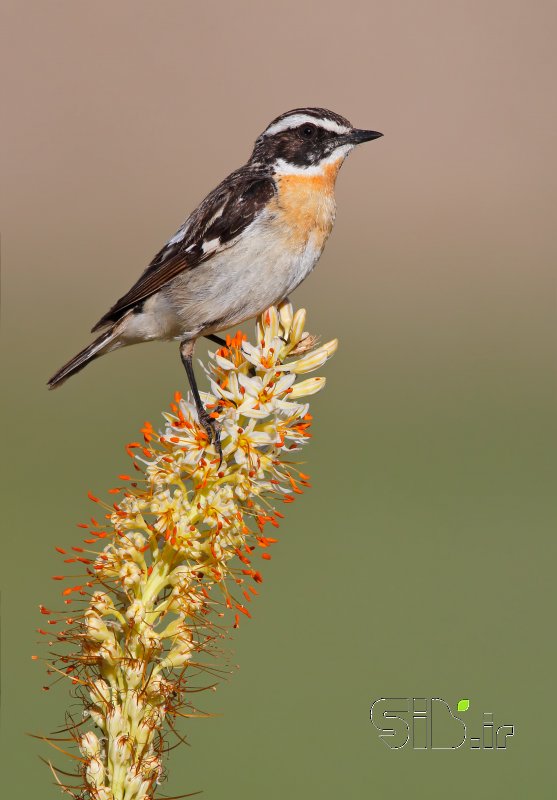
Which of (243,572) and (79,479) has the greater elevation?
(79,479)

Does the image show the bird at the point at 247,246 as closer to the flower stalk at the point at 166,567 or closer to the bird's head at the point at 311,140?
the bird's head at the point at 311,140

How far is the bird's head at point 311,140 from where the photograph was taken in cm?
511

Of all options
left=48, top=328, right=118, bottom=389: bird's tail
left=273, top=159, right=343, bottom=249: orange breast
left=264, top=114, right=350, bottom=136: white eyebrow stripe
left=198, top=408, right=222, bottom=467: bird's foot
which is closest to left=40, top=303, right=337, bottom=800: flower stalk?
left=198, top=408, right=222, bottom=467: bird's foot

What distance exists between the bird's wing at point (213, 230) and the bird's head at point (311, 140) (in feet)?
0.51

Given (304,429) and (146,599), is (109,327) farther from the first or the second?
(146,599)

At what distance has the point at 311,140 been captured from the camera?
516cm

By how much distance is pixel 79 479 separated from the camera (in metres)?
13.2

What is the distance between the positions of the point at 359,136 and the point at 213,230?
847 mm

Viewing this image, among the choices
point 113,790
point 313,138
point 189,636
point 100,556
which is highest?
point 313,138

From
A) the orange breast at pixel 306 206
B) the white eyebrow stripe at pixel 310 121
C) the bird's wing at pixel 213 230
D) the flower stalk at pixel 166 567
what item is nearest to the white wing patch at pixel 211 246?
the bird's wing at pixel 213 230

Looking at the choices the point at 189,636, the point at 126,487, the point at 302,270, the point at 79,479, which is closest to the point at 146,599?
the point at 189,636

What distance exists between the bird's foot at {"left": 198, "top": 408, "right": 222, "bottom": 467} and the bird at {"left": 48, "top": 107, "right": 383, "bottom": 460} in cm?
192

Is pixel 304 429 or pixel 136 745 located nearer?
pixel 136 745

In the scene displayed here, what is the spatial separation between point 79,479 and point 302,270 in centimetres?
896
